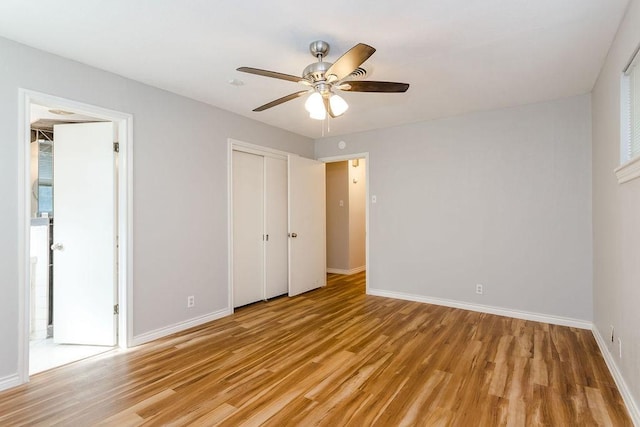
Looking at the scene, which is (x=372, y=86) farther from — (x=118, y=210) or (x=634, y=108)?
(x=118, y=210)

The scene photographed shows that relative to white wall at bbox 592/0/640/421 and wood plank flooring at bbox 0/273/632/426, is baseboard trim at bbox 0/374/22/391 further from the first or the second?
white wall at bbox 592/0/640/421

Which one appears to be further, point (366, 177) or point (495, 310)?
point (366, 177)

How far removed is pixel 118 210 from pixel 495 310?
→ 4.20 metres

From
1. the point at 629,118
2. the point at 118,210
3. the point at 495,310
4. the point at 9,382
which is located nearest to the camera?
the point at 629,118

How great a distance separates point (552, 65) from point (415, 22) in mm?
1444

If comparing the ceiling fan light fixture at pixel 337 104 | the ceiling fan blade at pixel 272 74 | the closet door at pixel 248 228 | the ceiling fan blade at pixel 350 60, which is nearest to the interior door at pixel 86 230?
the closet door at pixel 248 228

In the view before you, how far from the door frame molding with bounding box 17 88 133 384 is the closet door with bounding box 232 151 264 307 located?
1.33 m

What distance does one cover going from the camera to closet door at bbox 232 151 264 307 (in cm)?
420

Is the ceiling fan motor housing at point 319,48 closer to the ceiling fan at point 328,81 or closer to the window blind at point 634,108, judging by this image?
the ceiling fan at point 328,81

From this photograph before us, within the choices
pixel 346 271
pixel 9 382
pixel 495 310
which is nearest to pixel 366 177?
pixel 346 271

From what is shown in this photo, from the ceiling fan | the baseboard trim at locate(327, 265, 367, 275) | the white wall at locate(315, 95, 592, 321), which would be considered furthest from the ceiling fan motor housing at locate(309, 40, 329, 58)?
the baseboard trim at locate(327, 265, 367, 275)

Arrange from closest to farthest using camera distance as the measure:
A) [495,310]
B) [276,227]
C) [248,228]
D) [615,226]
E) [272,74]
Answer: [272,74]
[615,226]
[495,310]
[248,228]
[276,227]

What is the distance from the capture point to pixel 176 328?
3.37 m

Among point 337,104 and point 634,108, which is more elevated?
point 337,104
